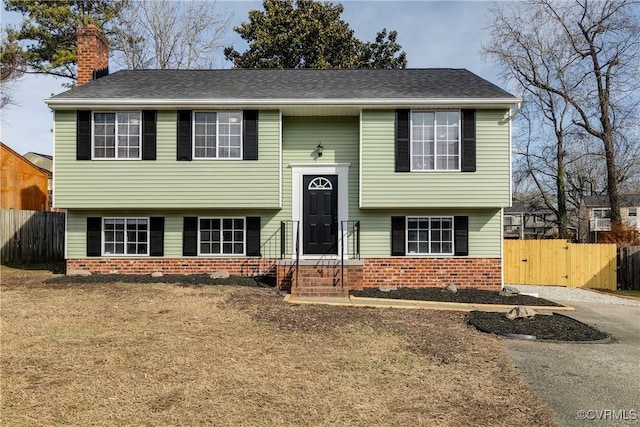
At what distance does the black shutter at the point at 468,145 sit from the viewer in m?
11.5

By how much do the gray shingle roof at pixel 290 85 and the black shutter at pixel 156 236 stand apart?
10.3 feet

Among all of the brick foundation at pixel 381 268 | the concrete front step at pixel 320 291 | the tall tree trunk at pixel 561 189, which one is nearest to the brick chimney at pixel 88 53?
the brick foundation at pixel 381 268

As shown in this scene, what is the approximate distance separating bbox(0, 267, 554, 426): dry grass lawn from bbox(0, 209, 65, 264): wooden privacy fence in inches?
316

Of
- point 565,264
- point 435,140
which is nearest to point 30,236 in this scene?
point 435,140

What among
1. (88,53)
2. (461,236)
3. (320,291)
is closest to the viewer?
(320,291)

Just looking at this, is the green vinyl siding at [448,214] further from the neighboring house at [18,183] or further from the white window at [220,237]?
the neighboring house at [18,183]

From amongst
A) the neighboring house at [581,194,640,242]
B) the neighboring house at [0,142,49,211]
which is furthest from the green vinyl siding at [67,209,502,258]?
the neighboring house at [581,194,640,242]

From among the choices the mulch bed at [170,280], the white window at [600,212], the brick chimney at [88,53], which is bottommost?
the mulch bed at [170,280]

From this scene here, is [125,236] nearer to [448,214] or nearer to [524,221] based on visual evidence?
[448,214]

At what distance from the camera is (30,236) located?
50.5ft

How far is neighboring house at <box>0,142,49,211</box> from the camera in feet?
63.6

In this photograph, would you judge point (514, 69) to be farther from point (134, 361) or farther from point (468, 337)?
point (134, 361)

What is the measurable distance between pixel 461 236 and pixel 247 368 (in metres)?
8.14

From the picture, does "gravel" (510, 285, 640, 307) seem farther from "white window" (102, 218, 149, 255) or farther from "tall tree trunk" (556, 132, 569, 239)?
"tall tree trunk" (556, 132, 569, 239)
